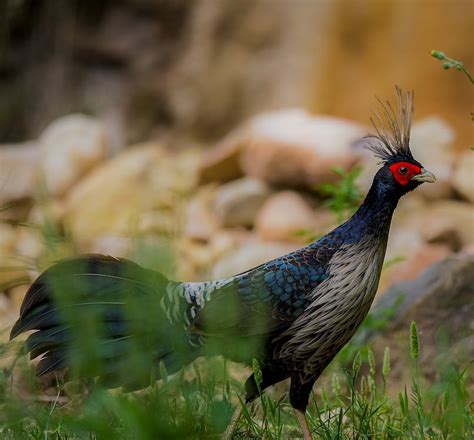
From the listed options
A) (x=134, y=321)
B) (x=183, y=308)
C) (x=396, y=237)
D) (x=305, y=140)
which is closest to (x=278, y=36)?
(x=305, y=140)

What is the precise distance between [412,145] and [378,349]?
531 cm

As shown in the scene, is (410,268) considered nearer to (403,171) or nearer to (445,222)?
(445,222)

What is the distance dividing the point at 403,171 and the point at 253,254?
15.8 feet

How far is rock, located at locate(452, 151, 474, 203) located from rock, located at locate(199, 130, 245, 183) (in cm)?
237

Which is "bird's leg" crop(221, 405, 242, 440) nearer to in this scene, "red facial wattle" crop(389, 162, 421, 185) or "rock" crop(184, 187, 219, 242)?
"red facial wattle" crop(389, 162, 421, 185)

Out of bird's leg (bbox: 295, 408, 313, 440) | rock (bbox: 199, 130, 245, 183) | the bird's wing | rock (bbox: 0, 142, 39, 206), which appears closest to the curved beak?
the bird's wing

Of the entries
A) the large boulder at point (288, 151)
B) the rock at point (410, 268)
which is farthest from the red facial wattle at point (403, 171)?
the large boulder at point (288, 151)

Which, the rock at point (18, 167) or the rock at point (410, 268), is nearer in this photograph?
the rock at point (410, 268)

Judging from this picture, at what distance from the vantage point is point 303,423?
114 inches

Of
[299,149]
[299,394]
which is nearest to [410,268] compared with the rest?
[299,394]

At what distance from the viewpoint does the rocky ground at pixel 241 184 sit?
324 inches

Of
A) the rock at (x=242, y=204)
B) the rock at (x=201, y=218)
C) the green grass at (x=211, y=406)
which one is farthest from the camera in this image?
the rock at (x=242, y=204)

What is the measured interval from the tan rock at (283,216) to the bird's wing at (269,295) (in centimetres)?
567

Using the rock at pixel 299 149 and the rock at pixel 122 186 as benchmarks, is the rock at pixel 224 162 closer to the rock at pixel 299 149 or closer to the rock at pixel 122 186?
the rock at pixel 299 149
